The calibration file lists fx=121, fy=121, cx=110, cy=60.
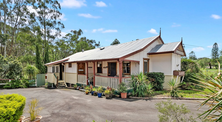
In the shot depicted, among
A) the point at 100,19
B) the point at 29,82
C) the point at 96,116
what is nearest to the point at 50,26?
the point at 100,19

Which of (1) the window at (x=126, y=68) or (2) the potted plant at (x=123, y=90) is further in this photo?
(1) the window at (x=126, y=68)

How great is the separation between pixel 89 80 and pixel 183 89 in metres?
9.64

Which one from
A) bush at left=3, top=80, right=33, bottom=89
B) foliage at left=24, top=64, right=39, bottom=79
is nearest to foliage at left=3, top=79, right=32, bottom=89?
bush at left=3, top=80, right=33, bottom=89

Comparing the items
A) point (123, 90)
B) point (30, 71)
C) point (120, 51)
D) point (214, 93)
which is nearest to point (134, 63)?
point (120, 51)

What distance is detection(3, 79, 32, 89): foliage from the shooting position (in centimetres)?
1476

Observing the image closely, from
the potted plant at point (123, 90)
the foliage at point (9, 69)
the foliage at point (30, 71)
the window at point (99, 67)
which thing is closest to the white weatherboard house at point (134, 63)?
the window at point (99, 67)

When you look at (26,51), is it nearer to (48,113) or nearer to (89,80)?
(89,80)

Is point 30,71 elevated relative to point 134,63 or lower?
lower

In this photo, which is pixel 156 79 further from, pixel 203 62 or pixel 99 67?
pixel 203 62

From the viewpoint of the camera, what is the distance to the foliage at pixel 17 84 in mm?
14761

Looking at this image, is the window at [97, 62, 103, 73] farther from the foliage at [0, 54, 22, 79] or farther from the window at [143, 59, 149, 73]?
the foliage at [0, 54, 22, 79]

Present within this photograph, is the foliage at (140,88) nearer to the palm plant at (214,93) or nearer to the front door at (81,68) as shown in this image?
the palm plant at (214,93)

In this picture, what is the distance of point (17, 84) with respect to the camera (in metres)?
15.2

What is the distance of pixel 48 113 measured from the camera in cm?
625
